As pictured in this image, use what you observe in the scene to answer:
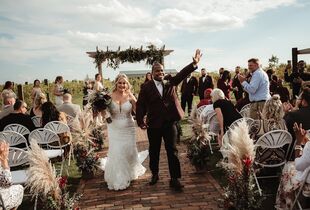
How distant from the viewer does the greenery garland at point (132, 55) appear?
15484mm

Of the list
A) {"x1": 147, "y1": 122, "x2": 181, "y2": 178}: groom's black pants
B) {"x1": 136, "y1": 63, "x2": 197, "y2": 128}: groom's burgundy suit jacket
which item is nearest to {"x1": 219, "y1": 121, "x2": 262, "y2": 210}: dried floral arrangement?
{"x1": 147, "y1": 122, "x2": 181, "y2": 178}: groom's black pants

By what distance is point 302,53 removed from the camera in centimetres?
1234

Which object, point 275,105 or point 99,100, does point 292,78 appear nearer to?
point 275,105

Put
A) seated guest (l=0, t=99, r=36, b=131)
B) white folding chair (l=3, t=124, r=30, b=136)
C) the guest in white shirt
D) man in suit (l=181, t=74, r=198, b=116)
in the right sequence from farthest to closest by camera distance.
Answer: man in suit (l=181, t=74, r=198, b=116), the guest in white shirt, seated guest (l=0, t=99, r=36, b=131), white folding chair (l=3, t=124, r=30, b=136)

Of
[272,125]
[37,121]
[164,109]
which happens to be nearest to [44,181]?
[164,109]

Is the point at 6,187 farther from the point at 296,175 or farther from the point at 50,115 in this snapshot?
the point at 296,175

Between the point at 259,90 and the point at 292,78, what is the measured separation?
504 cm

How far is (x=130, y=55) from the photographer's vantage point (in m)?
15.5

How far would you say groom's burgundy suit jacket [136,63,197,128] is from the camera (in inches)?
233

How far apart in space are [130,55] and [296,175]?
12.1 m

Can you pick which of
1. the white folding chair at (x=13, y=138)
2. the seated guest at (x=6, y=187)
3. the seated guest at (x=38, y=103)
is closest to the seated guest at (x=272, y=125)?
the seated guest at (x=6, y=187)

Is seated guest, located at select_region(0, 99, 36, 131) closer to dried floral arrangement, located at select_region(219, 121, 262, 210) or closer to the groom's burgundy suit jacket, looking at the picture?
the groom's burgundy suit jacket

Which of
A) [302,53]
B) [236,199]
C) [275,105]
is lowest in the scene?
[236,199]

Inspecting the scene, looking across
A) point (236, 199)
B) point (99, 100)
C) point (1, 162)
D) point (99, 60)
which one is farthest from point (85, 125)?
point (99, 60)
